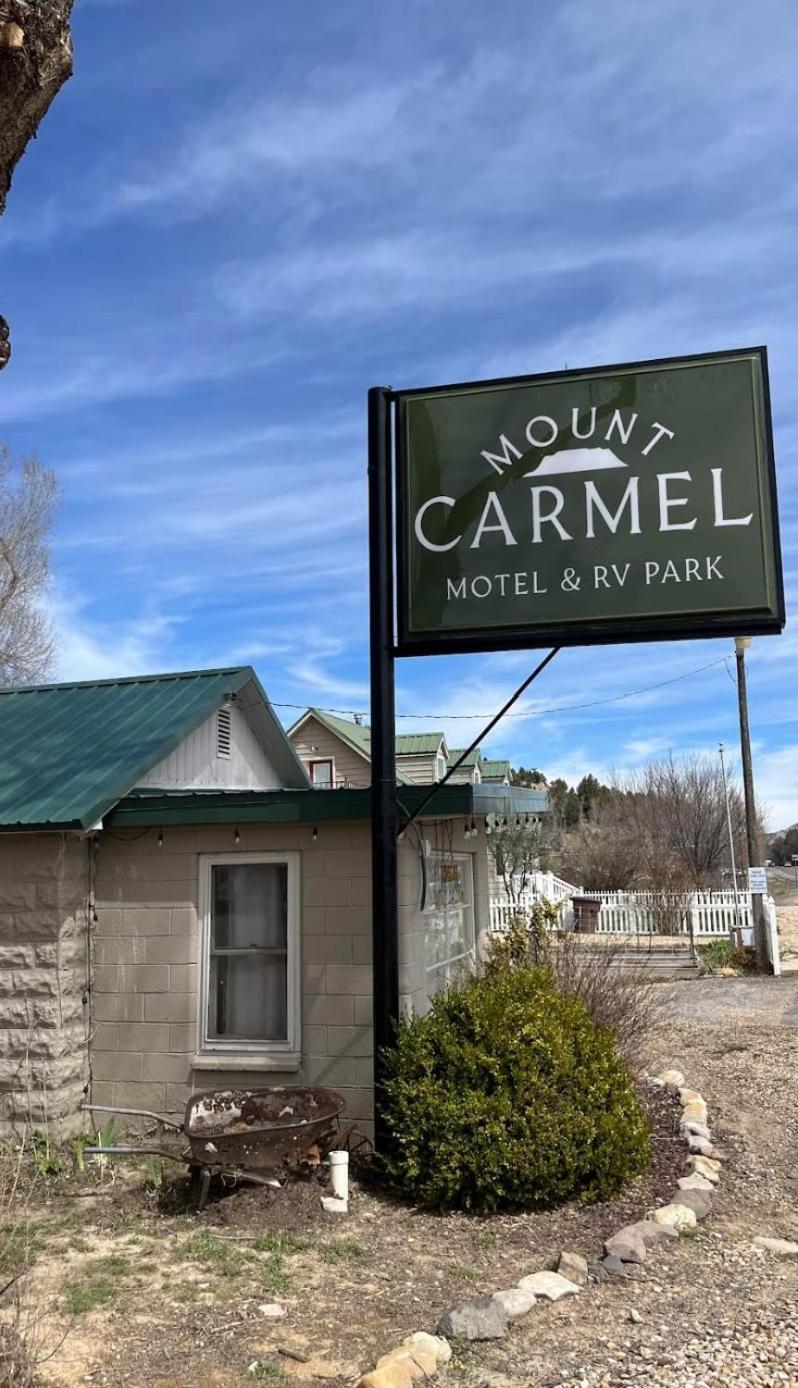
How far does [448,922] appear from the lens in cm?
908

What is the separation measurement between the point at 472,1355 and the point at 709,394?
18.3ft

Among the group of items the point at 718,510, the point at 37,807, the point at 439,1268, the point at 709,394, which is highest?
the point at 709,394

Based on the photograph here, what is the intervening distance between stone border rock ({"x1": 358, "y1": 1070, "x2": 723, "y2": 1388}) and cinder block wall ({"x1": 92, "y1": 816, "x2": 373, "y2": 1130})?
7.00ft

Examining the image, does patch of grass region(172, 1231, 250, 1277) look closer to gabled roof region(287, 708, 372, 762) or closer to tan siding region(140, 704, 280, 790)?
tan siding region(140, 704, 280, 790)

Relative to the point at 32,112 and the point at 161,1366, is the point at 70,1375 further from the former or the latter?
the point at 32,112

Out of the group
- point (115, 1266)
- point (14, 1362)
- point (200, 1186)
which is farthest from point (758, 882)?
point (14, 1362)

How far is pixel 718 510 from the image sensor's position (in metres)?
6.91

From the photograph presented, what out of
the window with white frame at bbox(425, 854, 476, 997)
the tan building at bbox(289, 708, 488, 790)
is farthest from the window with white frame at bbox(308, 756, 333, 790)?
the window with white frame at bbox(425, 854, 476, 997)

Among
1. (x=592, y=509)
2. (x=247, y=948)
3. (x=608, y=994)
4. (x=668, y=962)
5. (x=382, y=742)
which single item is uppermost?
(x=592, y=509)

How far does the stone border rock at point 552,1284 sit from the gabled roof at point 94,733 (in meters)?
4.15

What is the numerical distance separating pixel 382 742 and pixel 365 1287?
323 centimetres

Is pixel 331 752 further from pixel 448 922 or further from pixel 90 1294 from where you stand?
pixel 90 1294

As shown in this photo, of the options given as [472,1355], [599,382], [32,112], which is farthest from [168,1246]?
[599,382]

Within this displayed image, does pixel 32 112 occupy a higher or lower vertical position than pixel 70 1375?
higher
